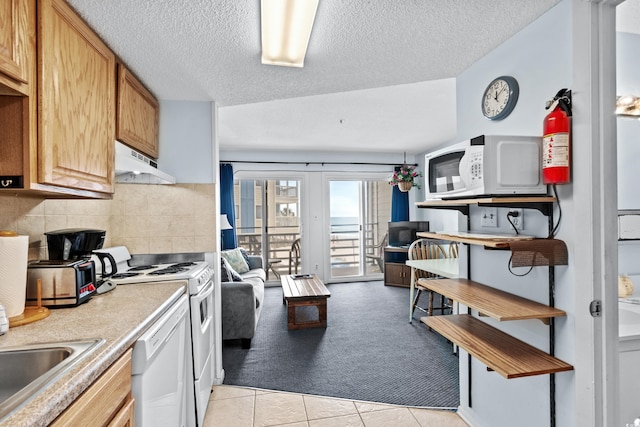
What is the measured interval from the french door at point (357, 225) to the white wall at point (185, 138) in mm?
3392

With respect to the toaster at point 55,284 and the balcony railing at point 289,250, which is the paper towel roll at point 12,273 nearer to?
the toaster at point 55,284

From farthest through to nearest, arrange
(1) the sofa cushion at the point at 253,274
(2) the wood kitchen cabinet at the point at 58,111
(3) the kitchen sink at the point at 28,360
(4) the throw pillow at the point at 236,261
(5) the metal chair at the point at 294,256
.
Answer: (5) the metal chair at the point at 294,256 < (4) the throw pillow at the point at 236,261 < (1) the sofa cushion at the point at 253,274 < (2) the wood kitchen cabinet at the point at 58,111 < (3) the kitchen sink at the point at 28,360

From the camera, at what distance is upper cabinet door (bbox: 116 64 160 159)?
179 centimetres

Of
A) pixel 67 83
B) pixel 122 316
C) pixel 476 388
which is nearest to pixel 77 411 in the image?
pixel 122 316

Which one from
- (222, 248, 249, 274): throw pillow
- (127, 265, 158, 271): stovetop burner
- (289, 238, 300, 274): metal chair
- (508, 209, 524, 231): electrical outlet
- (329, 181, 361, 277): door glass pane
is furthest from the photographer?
(329, 181, 361, 277): door glass pane

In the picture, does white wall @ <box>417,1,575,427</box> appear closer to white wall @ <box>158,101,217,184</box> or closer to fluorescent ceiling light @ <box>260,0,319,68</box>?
fluorescent ceiling light @ <box>260,0,319,68</box>

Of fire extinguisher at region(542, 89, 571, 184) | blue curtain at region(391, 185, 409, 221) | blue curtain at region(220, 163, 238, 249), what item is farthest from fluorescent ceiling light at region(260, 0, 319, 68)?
blue curtain at region(391, 185, 409, 221)

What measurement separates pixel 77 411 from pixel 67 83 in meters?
1.24

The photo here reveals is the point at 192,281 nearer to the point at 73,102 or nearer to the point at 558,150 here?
the point at 73,102

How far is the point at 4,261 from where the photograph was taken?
116cm

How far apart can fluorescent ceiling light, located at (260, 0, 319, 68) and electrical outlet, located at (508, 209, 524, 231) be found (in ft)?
4.19

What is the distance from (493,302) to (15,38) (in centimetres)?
205

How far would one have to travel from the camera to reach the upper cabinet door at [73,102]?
1.17 meters

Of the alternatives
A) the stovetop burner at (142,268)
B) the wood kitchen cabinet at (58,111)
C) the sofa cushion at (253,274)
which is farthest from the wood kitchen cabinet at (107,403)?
the sofa cushion at (253,274)
